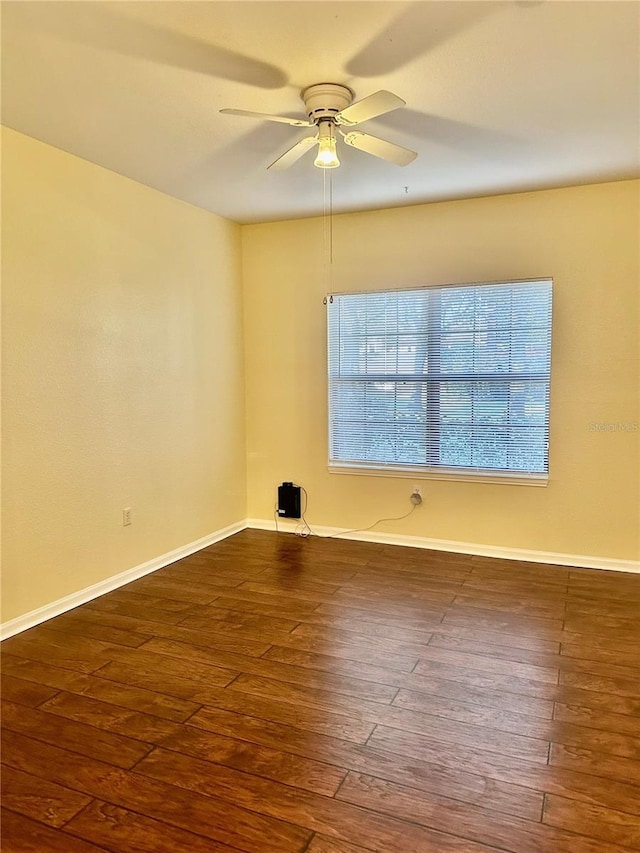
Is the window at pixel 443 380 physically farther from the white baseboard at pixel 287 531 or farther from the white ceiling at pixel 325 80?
the white ceiling at pixel 325 80

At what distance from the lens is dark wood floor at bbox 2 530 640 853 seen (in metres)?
1.65

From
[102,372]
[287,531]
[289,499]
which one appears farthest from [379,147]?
[287,531]

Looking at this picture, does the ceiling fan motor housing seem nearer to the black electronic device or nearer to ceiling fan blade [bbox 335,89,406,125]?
ceiling fan blade [bbox 335,89,406,125]

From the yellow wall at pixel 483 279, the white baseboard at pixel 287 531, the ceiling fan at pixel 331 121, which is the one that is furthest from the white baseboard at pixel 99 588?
the ceiling fan at pixel 331 121

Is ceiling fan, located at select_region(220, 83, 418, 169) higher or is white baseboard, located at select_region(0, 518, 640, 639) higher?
ceiling fan, located at select_region(220, 83, 418, 169)

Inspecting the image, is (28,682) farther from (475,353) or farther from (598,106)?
(598,106)

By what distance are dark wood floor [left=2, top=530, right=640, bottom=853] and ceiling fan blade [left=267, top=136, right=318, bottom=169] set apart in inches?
90.1

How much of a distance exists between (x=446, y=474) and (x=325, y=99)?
269 cm

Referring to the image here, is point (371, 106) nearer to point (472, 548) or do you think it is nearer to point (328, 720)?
point (328, 720)

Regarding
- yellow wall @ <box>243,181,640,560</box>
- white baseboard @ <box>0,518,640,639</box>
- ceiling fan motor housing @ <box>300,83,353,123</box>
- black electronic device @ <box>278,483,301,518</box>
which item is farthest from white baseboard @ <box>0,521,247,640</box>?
ceiling fan motor housing @ <box>300,83,353,123</box>

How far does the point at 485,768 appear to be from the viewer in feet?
6.17

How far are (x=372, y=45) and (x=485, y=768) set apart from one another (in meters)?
2.57

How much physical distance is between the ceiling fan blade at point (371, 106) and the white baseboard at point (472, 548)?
299 cm

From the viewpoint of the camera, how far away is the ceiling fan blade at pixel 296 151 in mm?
2457
